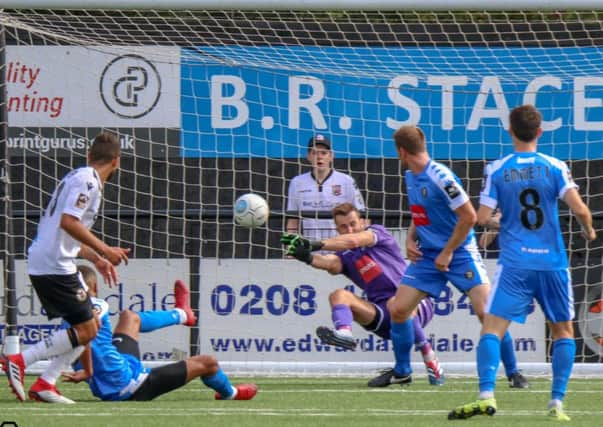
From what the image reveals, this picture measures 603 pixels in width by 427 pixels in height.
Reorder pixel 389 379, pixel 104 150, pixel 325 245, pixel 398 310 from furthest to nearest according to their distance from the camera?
pixel 389 379 < pixel 325 245 < pixel 398 310 < pixel 104 150

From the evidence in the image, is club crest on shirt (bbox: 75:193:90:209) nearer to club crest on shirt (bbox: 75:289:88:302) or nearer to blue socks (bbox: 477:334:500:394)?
club crest on shirt (bbox: 75:289:88:302)

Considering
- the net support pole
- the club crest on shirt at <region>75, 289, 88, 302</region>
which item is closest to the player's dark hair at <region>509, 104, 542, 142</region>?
the club crest on shirt at <region>75, 289, 88, 302</region>

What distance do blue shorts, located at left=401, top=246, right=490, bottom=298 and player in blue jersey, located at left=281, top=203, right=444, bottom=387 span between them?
749 mm

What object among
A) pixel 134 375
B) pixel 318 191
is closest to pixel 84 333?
pixel 134 375

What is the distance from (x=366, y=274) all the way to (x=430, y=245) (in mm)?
1045

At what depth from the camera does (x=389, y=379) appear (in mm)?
9484

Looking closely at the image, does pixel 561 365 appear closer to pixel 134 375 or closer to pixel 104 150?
pixel 134 375

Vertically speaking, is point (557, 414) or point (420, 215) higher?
point (420, 215)

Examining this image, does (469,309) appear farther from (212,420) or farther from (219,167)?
(212,420)

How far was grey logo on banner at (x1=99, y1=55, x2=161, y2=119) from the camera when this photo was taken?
36.8 feet

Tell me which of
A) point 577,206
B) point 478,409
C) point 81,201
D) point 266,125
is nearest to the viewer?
point 478,409

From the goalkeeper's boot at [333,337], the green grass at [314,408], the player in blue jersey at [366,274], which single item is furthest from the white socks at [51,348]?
the player in blue jersey at [366,274]

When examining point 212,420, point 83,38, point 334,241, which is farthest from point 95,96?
point 212,420

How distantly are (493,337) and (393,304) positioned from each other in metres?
1.98
